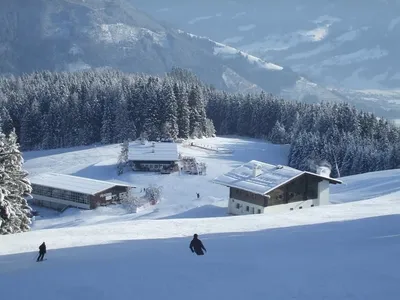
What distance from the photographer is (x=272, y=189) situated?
180ft

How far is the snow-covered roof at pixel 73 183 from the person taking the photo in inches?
2837

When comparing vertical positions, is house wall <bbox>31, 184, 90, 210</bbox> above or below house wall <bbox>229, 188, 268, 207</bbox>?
below

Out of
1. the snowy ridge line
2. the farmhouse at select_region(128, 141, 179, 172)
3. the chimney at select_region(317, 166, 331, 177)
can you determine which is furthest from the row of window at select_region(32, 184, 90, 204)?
the snowy ridge line

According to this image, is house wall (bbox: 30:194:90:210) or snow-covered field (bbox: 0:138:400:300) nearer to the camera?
snow-covered field (bbox: 0:138:400:300)

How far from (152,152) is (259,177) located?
3607 cm

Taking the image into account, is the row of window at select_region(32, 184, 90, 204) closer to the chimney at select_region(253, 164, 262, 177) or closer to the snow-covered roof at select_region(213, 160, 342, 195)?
the snow-covered roof at select_region(213, 160, 342, 195)

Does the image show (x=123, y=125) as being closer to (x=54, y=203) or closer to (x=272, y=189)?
(x=54, y=203)

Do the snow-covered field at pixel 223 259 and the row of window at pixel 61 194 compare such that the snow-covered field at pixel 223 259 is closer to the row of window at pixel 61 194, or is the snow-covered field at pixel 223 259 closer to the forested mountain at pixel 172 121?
the row of window at pixel 61 194

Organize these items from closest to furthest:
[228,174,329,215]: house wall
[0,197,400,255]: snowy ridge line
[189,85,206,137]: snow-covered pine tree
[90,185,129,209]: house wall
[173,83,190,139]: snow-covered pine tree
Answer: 1. [0,197,400,255]: snowy ridge line
2. [228,174,329,215]: house wall
3. [90,185,129,209]: house wall
4. [173,83,190,139]: snow-covered pine tree
5. [189,85,206,137]: snow-covered pine tree

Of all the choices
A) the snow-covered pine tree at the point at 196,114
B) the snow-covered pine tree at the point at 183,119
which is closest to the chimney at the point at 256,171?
the snow-covered pine tree at the point at 183,119

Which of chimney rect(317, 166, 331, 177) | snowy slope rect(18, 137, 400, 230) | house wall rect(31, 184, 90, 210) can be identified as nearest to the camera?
snowy slope rect(18, 137, 400, 230)

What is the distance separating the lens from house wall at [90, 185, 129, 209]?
2817 inches

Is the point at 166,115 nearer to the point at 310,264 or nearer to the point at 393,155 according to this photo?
the point at 393,155

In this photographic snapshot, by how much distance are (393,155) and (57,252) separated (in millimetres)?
72320
